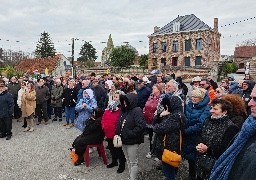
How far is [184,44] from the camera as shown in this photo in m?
45.0

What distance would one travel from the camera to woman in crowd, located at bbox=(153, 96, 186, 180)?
15.7 ft

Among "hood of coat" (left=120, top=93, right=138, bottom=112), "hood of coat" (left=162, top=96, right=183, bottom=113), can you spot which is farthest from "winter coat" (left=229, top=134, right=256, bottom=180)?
"hood of coat" (left=120, top=93, right=138, bottom=112)

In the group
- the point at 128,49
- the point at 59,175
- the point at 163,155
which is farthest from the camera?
the point at 128,49

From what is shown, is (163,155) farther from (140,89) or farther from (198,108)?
(140,89)

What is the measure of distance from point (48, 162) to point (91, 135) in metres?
1.34

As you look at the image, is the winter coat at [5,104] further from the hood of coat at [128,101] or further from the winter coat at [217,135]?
the winter coat at [217,135]

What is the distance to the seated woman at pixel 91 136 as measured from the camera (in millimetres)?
6793

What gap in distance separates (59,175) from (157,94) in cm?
300

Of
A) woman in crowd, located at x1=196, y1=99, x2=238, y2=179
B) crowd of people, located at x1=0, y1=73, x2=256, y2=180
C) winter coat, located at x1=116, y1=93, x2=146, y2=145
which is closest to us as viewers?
crowd of people, located at x1=0, y1=73, x2=256, y2=180

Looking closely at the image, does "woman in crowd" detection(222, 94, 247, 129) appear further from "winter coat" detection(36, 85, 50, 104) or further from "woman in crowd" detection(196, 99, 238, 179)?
"winter coat" detection(36, 85, 50, 104)

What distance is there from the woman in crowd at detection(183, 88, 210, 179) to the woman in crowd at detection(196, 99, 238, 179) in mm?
662

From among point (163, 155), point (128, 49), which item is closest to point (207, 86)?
point (163, 155)

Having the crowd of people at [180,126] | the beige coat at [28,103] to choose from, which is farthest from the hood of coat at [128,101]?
the beige coat at [28,103]

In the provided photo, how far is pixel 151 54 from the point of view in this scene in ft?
160
